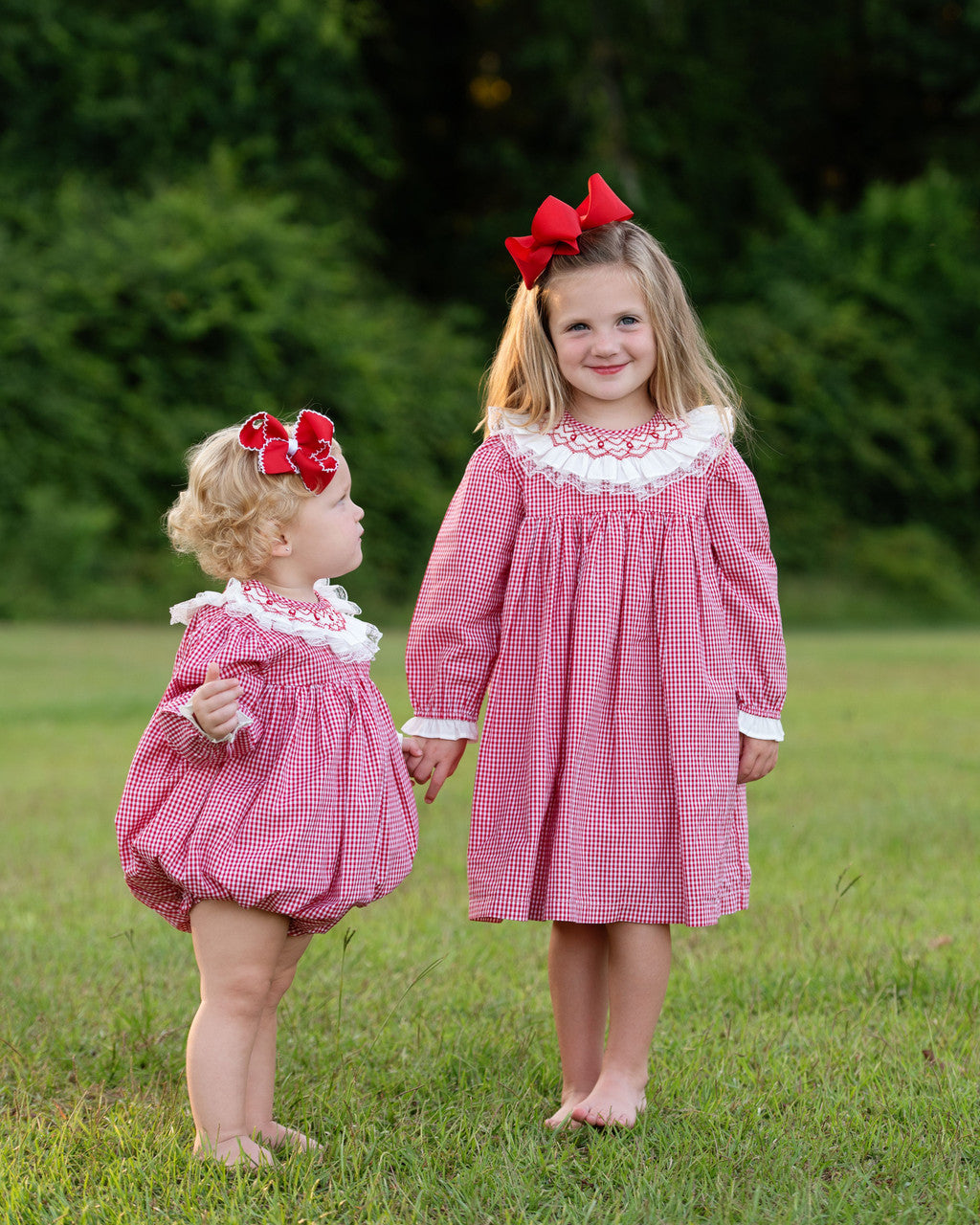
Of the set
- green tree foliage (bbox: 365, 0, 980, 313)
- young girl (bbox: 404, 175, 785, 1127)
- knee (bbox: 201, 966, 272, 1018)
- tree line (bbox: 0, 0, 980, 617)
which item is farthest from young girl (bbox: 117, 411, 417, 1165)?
green tree foliage (bbox: 365, 0, 980, 313)

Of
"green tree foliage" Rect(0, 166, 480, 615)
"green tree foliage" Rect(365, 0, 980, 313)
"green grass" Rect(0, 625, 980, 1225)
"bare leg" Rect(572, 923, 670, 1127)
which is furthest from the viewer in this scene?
"green tree foliage" Rect(365, 0, 980, 313)

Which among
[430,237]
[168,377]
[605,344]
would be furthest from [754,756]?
[430,237]

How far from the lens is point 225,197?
1725 centimetres

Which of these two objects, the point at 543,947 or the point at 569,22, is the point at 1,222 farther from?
the point at 543,947

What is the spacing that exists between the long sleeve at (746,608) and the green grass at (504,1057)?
666mm

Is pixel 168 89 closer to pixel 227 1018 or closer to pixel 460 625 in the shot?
pixel 460 625

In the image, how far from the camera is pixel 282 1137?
236cm

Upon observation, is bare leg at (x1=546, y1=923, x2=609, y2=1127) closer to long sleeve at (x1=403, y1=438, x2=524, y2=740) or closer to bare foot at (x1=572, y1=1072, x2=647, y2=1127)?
bare foot at (x1=572, y1=1072, x2=647, y2=1127)

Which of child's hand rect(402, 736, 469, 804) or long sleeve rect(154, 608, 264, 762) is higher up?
long sleeve rect(154, 608, 264, 762)

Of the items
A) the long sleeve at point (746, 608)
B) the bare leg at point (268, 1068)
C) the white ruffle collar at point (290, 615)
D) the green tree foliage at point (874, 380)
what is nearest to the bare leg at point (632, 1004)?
the long sleeve at point (746, 608)

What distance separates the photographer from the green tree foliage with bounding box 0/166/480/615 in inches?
583

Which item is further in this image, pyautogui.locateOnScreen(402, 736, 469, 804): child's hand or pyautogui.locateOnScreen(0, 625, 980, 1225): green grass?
pyautogui.locateOnScreen(402, 736, 469, 804): child's hand

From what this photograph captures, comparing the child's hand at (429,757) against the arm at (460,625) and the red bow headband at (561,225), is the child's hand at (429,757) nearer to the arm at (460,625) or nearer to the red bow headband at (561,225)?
the arm at (460,625)

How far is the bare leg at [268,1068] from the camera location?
2354 millimetres
